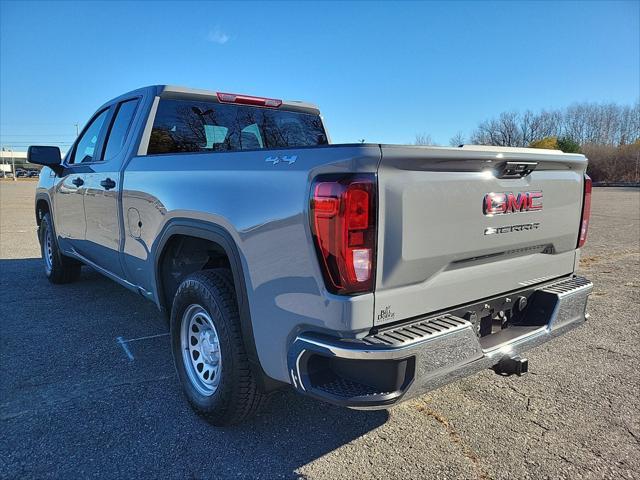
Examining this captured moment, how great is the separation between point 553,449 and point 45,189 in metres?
5.94

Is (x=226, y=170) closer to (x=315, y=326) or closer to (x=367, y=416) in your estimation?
(x=315, y=326)

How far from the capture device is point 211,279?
262cm

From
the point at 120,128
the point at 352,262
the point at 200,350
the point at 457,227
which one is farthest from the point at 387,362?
the point at 120,128

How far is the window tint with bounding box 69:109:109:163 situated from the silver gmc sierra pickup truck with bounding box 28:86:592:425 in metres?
1.24

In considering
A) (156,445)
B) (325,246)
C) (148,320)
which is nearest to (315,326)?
(325,246)

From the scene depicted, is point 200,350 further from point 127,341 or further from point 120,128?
point 120,128

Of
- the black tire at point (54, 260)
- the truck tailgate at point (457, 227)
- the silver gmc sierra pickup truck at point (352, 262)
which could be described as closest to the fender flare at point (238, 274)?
the silver gmc sierra pickup truck at point (352, 262)

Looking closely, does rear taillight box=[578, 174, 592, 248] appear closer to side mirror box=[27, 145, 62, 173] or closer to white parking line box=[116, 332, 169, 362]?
white parking line box=[116, 332, 169, 362]

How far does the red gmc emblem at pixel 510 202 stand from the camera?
2338 millimetres

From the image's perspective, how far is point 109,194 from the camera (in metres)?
3.88

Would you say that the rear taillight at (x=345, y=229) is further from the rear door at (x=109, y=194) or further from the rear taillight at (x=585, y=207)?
the rear door at (x=109, y=194)

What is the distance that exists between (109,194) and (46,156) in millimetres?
1652

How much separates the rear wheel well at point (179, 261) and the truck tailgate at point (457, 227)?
53.3 inches

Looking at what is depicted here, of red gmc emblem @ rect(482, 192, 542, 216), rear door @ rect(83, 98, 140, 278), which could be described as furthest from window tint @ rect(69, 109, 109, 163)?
red gmc emblem @ rect(482, 192, 542, 216)
